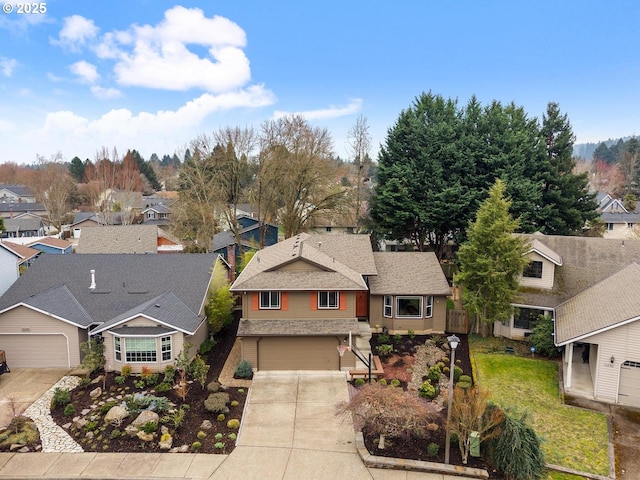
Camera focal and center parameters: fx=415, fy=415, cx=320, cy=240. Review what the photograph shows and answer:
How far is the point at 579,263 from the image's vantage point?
80.9 feet

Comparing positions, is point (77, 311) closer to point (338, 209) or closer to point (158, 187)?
point (338, 209)

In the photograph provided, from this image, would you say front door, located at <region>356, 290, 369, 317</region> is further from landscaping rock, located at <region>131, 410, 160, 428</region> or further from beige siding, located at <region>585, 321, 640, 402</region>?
landscaping rock, located at <region>131, 410, 160, 428</region>

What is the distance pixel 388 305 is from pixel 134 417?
14.8 meters

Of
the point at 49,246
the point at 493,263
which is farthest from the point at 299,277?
the point at 49,246

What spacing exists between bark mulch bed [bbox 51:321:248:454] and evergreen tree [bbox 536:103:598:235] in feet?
95.6

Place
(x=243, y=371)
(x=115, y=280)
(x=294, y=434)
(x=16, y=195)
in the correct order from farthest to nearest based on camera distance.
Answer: (x=16, y=195)
(x=115, y=280)
(x=243, y=371)
(x=294, y=434)

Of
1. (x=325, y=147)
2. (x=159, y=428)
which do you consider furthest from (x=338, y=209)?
(x=159, y=428)

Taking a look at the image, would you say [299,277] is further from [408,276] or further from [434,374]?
[434,374]

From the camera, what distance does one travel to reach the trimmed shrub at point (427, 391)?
58.3ft

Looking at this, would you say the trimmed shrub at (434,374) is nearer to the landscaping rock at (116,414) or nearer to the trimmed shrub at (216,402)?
the trimmed shrub at (216,402)

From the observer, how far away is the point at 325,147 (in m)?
39.6

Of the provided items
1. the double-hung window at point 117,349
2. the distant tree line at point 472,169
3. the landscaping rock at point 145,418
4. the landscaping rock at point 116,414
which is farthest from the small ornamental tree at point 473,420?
the distant tree line at point 472,169

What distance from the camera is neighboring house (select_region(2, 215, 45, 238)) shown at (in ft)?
203

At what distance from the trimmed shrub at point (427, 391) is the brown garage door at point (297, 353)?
4257mm
